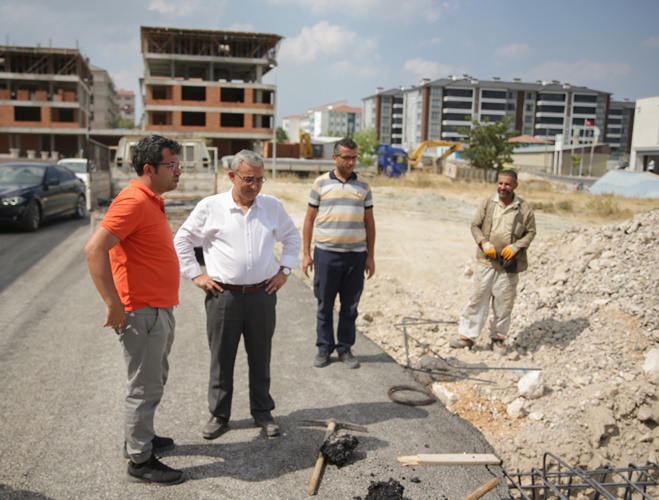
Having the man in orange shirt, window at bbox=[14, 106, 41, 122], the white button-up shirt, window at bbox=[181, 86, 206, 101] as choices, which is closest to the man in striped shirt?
the white button-up shirt

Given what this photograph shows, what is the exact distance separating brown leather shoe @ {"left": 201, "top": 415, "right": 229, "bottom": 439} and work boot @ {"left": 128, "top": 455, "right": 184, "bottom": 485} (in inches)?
21.1

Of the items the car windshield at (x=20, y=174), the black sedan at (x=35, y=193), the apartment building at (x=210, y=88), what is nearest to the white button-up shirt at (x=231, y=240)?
the black sedan at (x=35, y=193)

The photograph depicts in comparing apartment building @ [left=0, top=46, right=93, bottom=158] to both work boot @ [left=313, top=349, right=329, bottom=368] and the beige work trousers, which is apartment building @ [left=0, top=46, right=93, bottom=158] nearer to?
work boot @ [left=313, top=349, right=329, bottom=368]

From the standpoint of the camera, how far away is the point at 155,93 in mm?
63125

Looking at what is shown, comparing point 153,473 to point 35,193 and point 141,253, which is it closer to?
point 141,253

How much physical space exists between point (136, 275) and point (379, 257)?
29.5 feet

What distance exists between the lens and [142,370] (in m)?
3.39

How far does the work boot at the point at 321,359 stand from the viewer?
221 inches

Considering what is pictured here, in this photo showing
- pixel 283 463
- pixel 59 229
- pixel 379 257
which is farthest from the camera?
pixel 59 229

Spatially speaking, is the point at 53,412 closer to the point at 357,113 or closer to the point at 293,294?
the point at 293,294

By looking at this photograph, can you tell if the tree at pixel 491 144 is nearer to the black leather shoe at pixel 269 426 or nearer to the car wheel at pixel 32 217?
the car wheel at pixel 32 217

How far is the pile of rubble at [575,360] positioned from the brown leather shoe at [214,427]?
1.97 metres

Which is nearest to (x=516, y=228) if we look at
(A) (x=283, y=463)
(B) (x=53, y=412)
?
(A) (x=283, y=463)

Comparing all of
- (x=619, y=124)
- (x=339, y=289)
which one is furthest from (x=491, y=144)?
(x=619, y=124)
